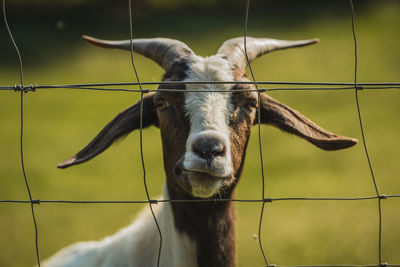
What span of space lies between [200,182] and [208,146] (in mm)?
264

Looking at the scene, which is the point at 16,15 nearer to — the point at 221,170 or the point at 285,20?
the point at 285,20

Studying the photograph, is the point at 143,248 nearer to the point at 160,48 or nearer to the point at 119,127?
the point at 119,127

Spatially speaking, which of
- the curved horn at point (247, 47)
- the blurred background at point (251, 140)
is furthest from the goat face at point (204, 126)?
the blurred background at point (251, 140)

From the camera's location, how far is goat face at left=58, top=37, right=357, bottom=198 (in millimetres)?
3250

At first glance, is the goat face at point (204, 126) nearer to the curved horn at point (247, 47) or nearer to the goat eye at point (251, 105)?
the goat eye at point (251, 105)

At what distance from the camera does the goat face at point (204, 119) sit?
10.7 ft

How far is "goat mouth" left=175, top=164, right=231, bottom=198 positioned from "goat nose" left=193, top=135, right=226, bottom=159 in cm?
14

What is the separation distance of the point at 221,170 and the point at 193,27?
19160 millimetres

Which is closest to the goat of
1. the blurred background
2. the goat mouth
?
the goat mouth

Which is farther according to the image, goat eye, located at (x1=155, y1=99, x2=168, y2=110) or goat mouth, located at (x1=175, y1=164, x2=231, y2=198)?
goat eye, located at (x1=155, y1=99, x2=168, y2=110)

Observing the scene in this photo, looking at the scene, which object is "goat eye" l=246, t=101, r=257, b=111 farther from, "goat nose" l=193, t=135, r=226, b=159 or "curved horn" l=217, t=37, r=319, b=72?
"goat nose" l=193, t=135, r=226, b=159

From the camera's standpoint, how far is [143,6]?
77.7 feet

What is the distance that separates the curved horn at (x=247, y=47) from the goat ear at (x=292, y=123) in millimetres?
328

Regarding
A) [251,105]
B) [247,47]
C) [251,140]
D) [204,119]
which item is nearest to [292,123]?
[251,105]
